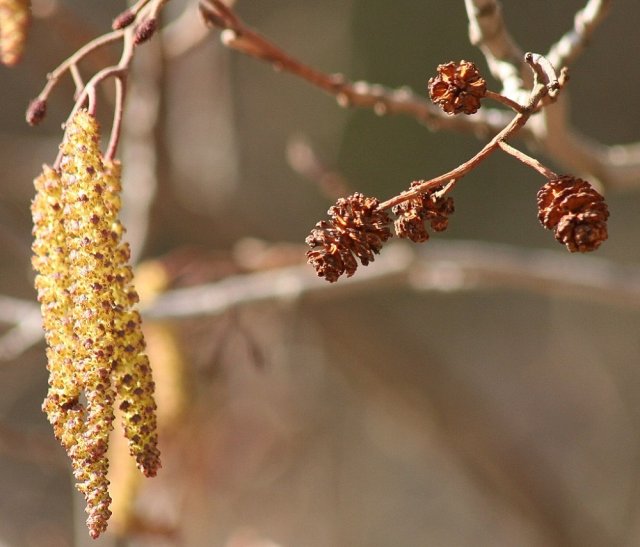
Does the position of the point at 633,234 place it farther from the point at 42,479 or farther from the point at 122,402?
the point at 122,402

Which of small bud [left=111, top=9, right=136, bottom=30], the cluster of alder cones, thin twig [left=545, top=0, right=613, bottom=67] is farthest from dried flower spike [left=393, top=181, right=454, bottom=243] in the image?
thin twig [left=545, top=0, right=613, bottom=67]

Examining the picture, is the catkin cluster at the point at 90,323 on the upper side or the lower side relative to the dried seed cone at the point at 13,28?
lower

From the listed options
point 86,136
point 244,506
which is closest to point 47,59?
point 244,506

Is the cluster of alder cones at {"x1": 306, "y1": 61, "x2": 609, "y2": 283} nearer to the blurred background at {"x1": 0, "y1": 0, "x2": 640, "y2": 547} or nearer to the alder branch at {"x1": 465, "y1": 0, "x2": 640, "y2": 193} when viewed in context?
the alder branch at {"x1": 465, "y1": 0, "x2": 640, "y2": 193}

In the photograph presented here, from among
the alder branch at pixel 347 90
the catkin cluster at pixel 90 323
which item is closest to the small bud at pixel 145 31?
the catkin cluster at pixel 90 323

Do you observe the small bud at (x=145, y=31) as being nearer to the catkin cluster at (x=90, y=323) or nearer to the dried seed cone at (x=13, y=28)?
the catkin cluster at (x=90, y=323)

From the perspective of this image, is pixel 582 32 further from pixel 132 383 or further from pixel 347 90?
pixel 132 383

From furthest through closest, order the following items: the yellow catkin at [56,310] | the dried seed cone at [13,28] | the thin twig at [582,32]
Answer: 1. the thin twig at [582,32]
2. the dried seed cone at [13,28]
3. the yellow catkin at [56,310]
